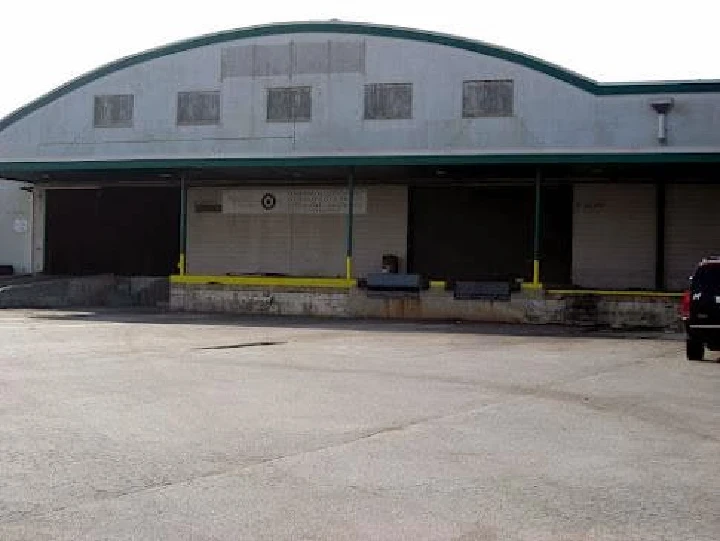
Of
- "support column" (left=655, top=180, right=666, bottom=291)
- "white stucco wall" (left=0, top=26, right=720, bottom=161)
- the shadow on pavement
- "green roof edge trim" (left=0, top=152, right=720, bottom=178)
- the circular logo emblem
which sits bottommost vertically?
the shadow on pavement

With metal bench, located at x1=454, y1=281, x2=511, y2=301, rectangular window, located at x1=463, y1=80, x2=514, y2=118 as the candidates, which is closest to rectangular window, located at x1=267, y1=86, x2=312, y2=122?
rectangular window, located at x1=463, y1=80, x2=514, y2=118

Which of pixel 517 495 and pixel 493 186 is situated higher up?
pixel 493 186

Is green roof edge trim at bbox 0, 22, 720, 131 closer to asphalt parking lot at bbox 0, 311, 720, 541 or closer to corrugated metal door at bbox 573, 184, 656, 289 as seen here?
corrugated metal door at bbox 573, 184, 656, 289

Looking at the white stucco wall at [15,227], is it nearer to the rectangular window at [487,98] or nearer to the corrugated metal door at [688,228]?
the rectangular window at [487,98]

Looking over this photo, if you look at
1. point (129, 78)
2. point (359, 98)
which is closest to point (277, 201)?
point (359, 98)

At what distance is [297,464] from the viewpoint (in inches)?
281

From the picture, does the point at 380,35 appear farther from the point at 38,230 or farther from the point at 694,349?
the point at 694,349

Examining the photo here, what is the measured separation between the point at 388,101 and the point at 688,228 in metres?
11.1

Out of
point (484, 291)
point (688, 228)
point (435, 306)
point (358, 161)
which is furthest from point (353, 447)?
point (688, 228)

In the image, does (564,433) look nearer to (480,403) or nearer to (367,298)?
(480,403)

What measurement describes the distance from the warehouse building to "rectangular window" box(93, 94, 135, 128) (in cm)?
7

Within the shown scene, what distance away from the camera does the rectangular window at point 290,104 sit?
32281 mm

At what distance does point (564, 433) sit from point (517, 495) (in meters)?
2.59

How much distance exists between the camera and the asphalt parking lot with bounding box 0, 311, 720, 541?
18.4 ft
